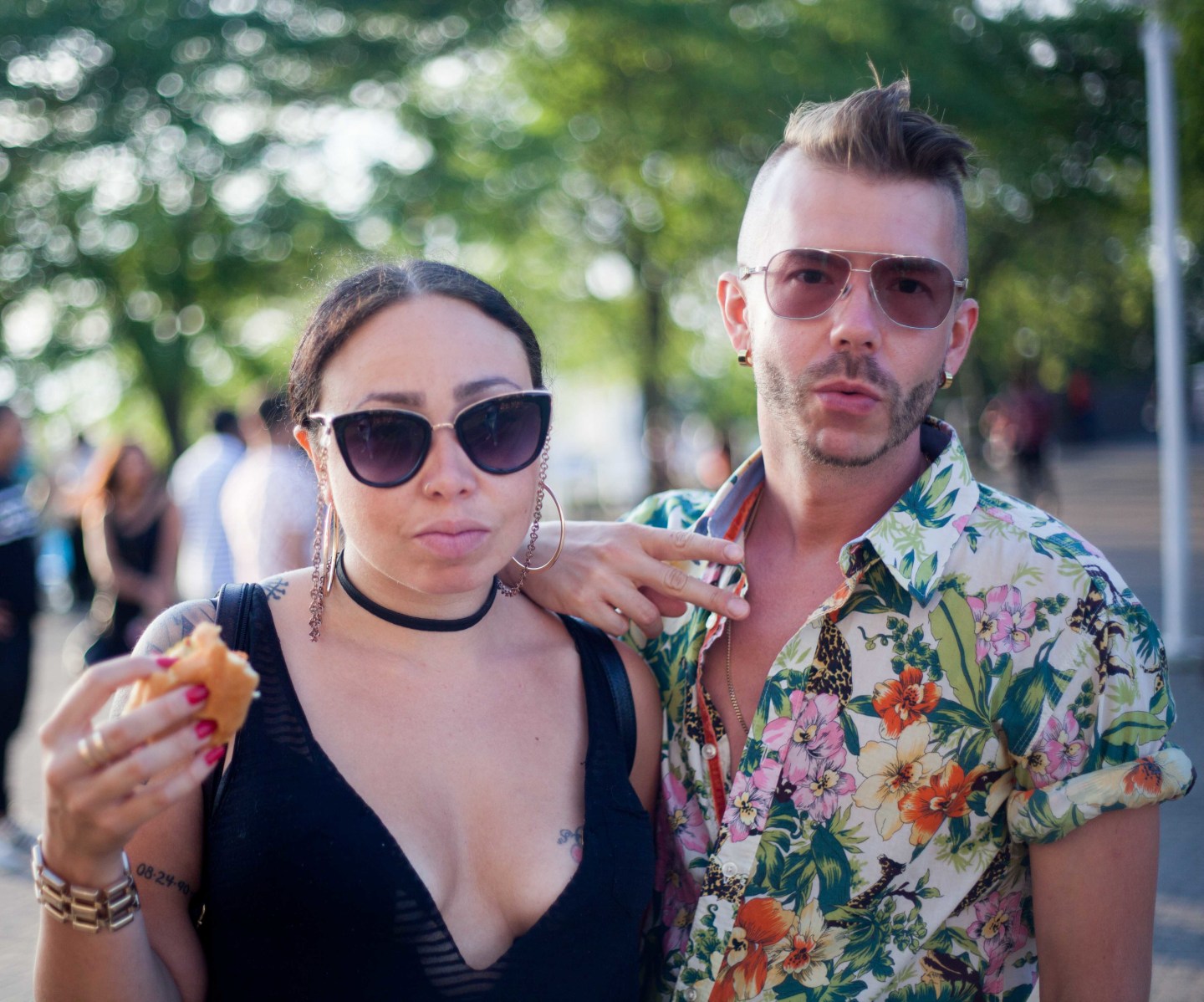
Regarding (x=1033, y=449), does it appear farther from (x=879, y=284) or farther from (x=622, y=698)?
(x=622, y=698)

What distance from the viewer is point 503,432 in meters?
2.19

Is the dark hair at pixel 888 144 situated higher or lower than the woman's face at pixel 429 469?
higher

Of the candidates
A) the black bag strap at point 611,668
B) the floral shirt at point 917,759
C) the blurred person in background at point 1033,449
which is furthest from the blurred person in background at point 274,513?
the blurred person in background at point 1033,449

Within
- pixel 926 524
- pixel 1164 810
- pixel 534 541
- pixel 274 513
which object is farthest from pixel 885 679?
pixel 1164 810

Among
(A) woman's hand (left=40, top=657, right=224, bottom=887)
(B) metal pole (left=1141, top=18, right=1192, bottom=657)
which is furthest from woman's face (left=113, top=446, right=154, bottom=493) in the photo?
(B) metal pole (left=1141, top=18, right=1192, bottom=657)

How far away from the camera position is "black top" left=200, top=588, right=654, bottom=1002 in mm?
1975

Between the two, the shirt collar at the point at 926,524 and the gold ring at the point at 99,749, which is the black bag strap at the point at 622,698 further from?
the gold ring at the point at 99,749

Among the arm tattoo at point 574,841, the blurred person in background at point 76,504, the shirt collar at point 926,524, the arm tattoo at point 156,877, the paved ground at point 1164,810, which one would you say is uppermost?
the shirt collar at point 926,524

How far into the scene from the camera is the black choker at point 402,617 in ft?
7.36

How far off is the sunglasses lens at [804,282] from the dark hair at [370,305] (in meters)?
0.54

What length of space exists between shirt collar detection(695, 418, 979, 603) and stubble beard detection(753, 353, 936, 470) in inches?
4.3

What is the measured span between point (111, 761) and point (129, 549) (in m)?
6.38

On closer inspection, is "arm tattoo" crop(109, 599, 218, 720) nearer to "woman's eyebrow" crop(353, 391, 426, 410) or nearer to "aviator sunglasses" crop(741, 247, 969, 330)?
"woman's eyebrow" crop(353, 391, 426, 410)

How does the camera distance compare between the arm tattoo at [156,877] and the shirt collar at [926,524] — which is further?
the shirt collar at [926,524]
